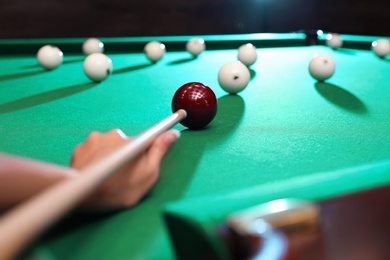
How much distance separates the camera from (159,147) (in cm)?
114

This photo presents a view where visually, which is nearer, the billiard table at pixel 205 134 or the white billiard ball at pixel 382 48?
the billiard table at pixel 205 134

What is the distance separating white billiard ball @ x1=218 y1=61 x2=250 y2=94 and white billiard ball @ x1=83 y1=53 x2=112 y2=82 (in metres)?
0.74

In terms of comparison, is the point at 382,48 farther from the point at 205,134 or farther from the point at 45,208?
the point at 45,208

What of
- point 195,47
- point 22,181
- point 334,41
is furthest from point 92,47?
point 22,181

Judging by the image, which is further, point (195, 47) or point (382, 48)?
point (195, 47)

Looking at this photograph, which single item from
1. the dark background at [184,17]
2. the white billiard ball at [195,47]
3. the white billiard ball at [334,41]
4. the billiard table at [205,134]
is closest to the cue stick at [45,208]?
the billiard table at [205,134]

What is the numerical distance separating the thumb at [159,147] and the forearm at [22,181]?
24 centimetres

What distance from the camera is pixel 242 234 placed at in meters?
0.58

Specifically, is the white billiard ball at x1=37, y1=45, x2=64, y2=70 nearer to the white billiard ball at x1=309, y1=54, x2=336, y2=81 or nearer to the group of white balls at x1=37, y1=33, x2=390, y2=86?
the group of white balls at x1=37, y1=33, x2=390, y2=86

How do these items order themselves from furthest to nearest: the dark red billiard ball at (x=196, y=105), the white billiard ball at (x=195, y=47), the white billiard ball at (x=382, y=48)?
1. the white billiard ball at (x=195, y=47)
2. the white billiard ball at (x=382, y=48)
3. the dark red billiard ball at (x=196, y=105)

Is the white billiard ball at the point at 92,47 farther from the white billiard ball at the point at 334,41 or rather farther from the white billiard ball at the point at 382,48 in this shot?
the white billiard ball at the point at 382,48

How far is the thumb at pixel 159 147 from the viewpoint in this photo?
3.60ft

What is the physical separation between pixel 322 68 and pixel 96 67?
121 centimetres

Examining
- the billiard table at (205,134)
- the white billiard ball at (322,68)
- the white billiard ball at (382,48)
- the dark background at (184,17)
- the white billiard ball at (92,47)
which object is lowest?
the billiard table at (205,134)
